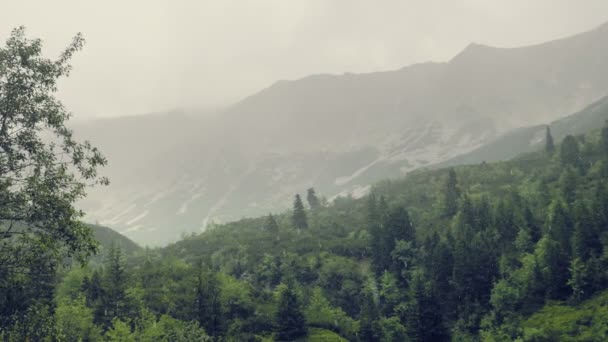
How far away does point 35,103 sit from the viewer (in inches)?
1046

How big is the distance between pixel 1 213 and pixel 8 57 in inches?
317

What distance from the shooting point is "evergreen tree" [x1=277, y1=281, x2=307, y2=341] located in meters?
102

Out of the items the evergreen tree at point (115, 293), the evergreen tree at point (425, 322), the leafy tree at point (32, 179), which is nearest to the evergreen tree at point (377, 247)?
the evergreen tree at point (425, 322)

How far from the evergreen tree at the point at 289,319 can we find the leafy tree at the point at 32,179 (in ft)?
260

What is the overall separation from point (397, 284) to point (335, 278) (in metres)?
19.4

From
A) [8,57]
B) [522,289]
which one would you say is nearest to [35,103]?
[8,57]

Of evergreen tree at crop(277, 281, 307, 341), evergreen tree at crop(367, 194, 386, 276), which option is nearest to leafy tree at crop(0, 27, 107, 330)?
evergreen tree at crop(277, 281, 307, 341)

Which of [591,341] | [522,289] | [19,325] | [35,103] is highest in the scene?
[35,103]

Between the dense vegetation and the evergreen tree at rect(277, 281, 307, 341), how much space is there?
30 cm

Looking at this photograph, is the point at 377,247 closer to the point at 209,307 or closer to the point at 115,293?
the point at 209,307

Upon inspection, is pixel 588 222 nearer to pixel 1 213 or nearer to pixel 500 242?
pixel 500 242

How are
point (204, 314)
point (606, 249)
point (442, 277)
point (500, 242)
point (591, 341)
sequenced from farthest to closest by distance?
point (500, 242) < point (442, 277) < point (606, 249) < point (204, 314) < point (591, 341)

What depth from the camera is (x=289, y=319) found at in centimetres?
10238

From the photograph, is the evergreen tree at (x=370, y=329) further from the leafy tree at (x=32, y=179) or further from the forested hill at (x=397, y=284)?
the leafy tree at (x=32, y=179)
